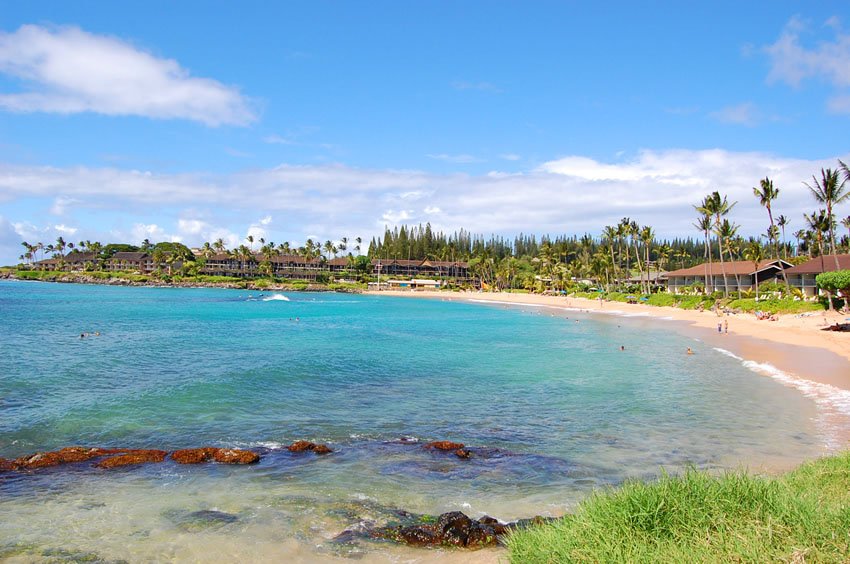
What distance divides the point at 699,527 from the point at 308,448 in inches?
438

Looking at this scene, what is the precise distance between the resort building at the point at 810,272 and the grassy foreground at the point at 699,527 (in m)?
71.7

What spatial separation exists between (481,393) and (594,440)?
7852 millimetres

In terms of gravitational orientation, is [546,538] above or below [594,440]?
above

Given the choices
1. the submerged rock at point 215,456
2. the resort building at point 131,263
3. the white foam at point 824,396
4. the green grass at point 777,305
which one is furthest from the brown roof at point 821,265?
the resort building at point 131,263

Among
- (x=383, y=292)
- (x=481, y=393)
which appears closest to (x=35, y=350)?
(x=481, y=393)

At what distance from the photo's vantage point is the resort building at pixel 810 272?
6656 centimetres

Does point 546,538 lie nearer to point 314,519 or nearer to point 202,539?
point 314,519

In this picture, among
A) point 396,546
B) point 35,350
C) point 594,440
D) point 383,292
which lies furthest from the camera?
point 383,292

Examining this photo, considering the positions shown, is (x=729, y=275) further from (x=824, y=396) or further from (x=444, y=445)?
(x=444, y=445)

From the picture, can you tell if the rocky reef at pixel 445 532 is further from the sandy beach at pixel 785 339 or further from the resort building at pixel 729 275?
the resort building at pixel 729 275

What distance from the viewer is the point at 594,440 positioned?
1659 cm

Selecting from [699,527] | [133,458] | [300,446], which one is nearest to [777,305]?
[300,446]

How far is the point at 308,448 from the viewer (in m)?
15.4

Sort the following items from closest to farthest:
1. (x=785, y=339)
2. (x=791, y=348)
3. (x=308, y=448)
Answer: (x=308, y=448), (x=791, y=348), (x=785, y=339)
